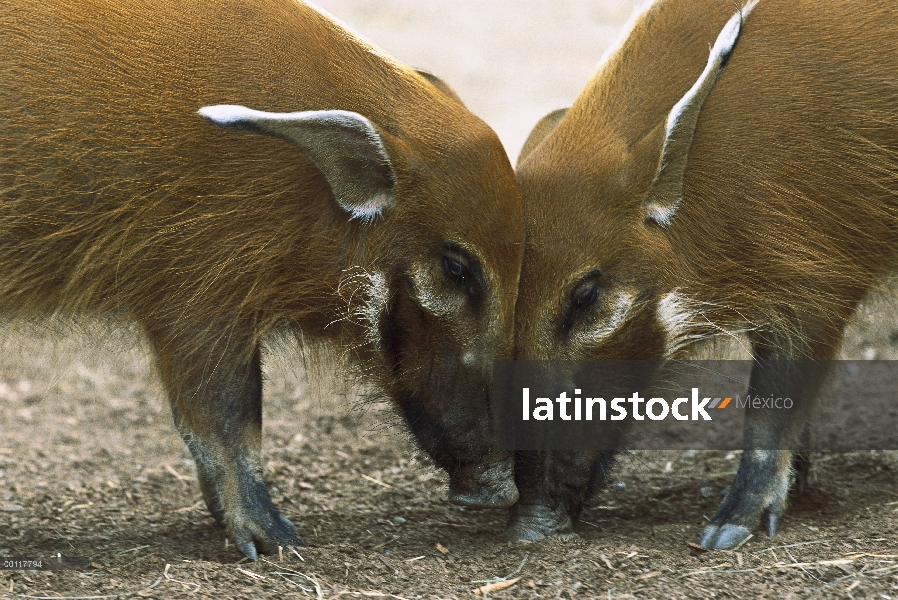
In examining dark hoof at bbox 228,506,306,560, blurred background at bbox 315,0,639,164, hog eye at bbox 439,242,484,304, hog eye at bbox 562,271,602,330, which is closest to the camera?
hog eye at bbox 439,242,484,304

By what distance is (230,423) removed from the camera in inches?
153

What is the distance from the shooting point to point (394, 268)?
3699mm

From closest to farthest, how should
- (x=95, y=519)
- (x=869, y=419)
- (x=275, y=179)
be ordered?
(x=275, y=179) < (x=95, y=519) < (x=869, y=419)

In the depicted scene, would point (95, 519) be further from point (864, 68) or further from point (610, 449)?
point (864, 68)

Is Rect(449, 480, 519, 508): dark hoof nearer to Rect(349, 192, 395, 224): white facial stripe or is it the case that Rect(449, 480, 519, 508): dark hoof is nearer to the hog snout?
the hog snout

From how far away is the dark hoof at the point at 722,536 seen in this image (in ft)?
12.8

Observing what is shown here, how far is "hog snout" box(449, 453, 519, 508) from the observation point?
3811 mm

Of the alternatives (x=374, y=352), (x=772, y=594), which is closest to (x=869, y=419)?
(x=772, y=594)

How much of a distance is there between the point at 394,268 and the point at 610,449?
3.43ft

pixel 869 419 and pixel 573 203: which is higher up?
pixel 573 203

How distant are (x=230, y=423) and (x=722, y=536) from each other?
5.64 feet

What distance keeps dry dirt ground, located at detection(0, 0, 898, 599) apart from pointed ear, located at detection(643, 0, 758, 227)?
1115 mm

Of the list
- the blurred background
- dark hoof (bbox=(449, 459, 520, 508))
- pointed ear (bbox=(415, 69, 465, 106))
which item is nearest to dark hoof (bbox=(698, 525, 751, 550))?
dark hoof (bbox=(449, 459, 520, 508))

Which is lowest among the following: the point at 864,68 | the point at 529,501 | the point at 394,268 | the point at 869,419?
the point at 529,501
